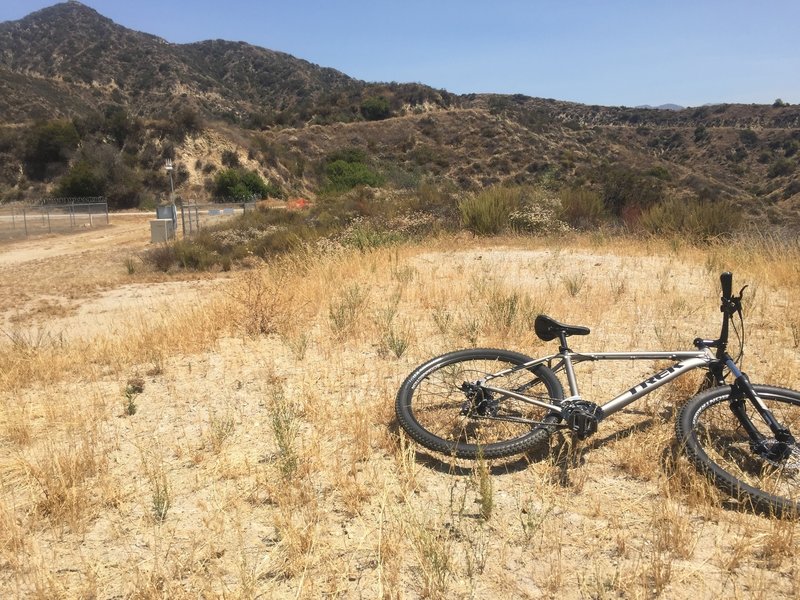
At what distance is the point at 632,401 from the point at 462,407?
1.01 metres

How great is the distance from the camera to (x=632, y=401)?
3.37m

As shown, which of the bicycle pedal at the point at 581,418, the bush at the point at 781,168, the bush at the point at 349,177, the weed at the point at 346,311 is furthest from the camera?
the bush at the point at 781,168

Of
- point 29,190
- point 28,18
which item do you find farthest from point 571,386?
point 28,18

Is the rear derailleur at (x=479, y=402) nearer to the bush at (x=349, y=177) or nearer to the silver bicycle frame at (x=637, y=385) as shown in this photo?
the silver bicycle frame at (x=637, y=385)

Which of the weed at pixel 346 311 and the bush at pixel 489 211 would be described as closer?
the weed at pixel 346 311

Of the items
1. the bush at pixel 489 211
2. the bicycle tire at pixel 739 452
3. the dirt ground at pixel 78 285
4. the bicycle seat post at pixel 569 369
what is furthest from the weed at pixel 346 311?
the bush at pixel 489 211

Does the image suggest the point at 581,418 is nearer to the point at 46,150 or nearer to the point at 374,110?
the point at 46,150

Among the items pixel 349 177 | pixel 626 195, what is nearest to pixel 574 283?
pixel 626 195

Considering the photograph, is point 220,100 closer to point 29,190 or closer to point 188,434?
point 29,190

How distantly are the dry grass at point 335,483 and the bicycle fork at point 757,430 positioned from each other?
406mm

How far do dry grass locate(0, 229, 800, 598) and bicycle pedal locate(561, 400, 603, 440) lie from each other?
254 mm

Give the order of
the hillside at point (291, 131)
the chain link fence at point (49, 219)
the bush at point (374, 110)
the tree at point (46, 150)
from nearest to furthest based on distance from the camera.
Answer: the chain link fence at point (49, 219), the tree at point (46, 150), the hillside at point (291, 131), the bush at point (374, 110)

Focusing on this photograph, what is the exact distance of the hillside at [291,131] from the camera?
39.8 m

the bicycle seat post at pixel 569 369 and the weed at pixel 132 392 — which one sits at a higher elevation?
the bicycle seat post at pixel 569 369
